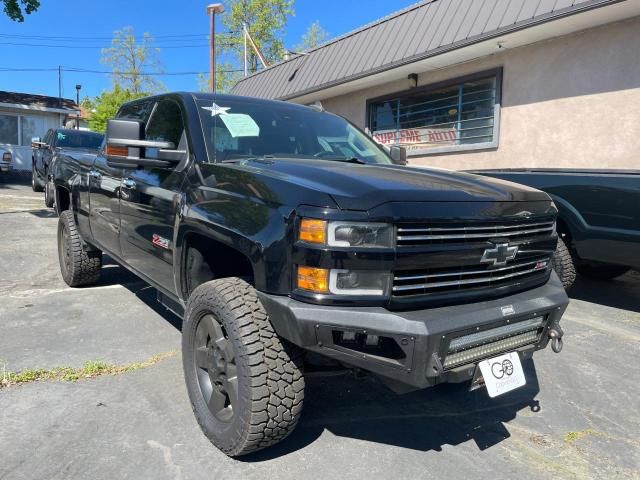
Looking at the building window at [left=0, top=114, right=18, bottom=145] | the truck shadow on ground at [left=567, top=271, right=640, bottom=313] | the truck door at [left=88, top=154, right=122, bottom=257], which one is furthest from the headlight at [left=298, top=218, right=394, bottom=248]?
the building window at [left=0, top=114, right=18, bottom=145]

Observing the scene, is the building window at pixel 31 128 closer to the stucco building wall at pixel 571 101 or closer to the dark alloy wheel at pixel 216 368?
the stucco building wall at pixel 571 101

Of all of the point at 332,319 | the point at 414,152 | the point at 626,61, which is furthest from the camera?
the point at 414,152

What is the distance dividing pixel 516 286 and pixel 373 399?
113 cm

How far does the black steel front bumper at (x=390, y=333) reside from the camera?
6.85 feet

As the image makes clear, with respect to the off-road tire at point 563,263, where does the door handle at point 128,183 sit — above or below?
above

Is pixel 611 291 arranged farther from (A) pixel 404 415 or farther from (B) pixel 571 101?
(A) pixel 404 415

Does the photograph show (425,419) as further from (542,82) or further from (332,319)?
(542,82)

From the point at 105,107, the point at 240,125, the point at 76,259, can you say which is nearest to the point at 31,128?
the point at 105,107

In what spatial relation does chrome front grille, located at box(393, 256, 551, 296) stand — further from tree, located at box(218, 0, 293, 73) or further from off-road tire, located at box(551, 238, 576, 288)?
Answer: tree, located at box(218, 0, 293, 73)

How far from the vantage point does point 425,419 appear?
2951mm

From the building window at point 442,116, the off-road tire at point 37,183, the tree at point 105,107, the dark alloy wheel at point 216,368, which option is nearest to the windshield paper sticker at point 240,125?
the dark alloy wheel at point 216,368

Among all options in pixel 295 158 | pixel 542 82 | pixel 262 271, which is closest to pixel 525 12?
pixel 542 82

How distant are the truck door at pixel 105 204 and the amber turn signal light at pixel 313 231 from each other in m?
2.30

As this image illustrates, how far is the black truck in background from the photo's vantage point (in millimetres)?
4648
